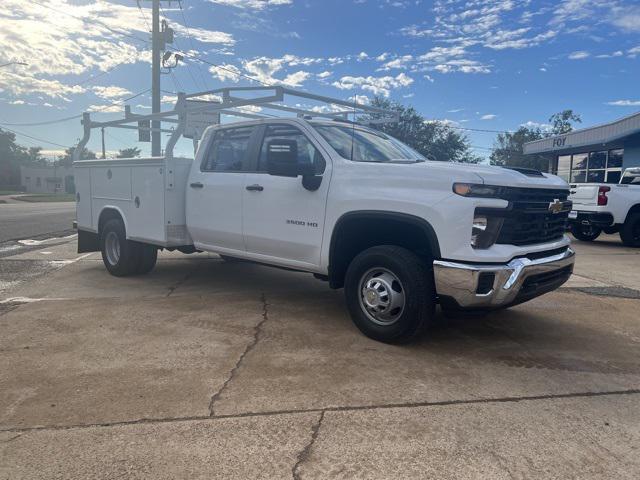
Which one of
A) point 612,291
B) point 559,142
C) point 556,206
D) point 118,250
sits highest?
point 559,142

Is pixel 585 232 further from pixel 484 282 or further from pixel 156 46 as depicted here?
pixel 156 46

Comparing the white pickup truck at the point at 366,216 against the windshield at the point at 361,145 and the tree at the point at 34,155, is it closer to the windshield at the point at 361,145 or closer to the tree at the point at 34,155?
the windshield at the point at 361,145

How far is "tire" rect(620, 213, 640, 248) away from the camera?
12.1 m

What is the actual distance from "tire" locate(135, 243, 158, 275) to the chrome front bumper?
4.70m

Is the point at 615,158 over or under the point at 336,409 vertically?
over

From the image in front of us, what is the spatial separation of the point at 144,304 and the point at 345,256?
8.23ft

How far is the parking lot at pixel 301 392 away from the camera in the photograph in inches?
106

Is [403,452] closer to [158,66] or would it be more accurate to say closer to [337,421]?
[337,421]

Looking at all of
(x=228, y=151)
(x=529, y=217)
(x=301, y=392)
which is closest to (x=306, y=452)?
(x=301, y=392)

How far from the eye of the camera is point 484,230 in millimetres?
3918

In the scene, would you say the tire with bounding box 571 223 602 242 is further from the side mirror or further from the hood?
the side mirror

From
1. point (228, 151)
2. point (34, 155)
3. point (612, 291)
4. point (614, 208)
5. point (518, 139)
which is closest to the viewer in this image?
point (228, 151)

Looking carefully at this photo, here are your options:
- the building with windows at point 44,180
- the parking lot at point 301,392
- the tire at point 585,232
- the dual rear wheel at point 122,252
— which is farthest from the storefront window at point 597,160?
the building with windows at point 44,180

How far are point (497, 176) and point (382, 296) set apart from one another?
53.3 inches
